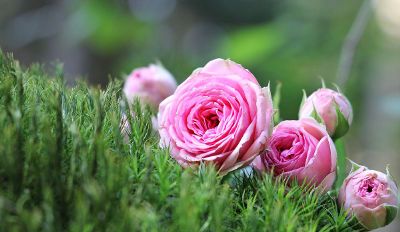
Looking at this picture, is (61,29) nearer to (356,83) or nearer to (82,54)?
(82,54)

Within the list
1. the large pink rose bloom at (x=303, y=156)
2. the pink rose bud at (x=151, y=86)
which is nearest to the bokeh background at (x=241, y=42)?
the pink rose bud at (x=151, y=86)

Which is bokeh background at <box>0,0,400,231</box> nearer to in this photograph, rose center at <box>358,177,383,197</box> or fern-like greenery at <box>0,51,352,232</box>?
rose center at <box>358,177,383,197</box>

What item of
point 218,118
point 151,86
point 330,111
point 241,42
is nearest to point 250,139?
point 218,118

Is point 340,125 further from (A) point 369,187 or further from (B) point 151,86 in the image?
(B) point 151,86

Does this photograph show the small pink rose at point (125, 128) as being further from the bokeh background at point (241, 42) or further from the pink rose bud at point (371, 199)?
the bokeh background at point (241, 42)

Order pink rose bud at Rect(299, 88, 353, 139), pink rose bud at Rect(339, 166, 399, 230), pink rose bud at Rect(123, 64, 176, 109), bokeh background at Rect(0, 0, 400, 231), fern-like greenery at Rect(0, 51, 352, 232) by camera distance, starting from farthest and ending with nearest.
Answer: bokeh background at Rect(0, 0, 400, 231)
pink rose bud at Rect(123, 64, 176, 109)
pink rose bud at Rect(299, 88, 353, 139)
pink rose bud at Rect(339, 166, 399, 230)
fern-like greenery at Rect(0, 51, 352, 232)

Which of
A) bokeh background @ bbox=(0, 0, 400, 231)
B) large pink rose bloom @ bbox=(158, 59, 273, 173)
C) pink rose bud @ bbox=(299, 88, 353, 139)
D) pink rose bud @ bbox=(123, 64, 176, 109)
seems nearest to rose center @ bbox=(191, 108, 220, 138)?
large pink rose bloom @ bbox=(158, 59, 273, 173)
